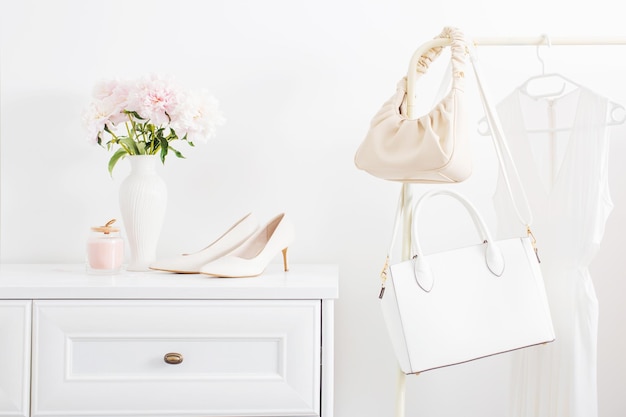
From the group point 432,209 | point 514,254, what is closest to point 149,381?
point 514,254

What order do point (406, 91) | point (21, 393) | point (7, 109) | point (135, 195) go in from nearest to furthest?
point (21, 393), point (406, 91), point (135, 195), point (7, 109)

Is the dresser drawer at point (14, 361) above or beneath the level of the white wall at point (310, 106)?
beneath

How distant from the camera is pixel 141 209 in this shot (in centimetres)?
170

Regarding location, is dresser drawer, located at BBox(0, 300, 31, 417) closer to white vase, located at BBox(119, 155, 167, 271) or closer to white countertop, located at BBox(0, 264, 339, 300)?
white countertop, located at BBox(0, 264, 339, 300)

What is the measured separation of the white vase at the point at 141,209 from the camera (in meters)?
1.70

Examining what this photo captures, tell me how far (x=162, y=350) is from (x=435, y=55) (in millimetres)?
894

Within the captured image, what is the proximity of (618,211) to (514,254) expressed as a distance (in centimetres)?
64

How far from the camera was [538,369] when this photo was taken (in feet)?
5.39

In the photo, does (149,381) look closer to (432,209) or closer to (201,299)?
(201,299)

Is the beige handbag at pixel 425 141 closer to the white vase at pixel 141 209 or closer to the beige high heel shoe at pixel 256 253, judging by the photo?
the beige high heel shoe at pixel 256 253

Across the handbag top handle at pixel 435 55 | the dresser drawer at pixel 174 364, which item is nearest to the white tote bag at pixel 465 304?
the dresser drawer at pixel 174 364

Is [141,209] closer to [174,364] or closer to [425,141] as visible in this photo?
[174,364]

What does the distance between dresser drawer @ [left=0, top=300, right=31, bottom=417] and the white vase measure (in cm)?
34

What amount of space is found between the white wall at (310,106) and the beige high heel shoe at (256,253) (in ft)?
0.71
